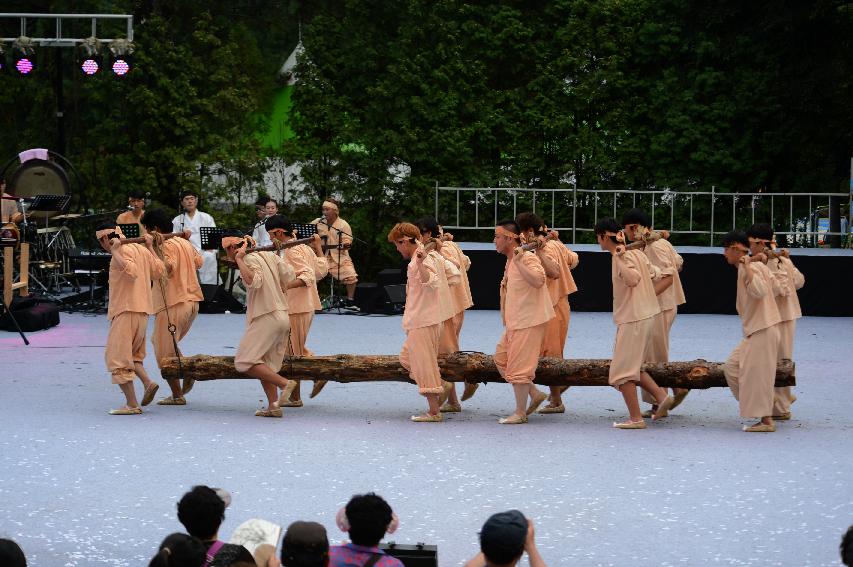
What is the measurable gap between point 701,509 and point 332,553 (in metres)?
3.33

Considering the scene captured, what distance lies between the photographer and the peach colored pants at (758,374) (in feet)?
31.5

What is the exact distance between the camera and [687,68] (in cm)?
2059

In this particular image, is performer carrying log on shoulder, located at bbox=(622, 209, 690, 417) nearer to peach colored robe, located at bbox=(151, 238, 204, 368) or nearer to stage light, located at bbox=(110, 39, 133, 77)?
peach colored robe, located at bbox=(151, 238, 204, 368)

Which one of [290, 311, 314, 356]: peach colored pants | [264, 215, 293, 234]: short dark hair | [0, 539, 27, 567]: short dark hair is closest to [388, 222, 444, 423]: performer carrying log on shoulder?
[264, 215, 293, 234]: short dark hair

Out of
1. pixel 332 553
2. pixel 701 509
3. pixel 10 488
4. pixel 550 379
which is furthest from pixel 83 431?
pixel 332 553

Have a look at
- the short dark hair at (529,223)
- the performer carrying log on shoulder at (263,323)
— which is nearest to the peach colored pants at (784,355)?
the short dark hair at (529,223)

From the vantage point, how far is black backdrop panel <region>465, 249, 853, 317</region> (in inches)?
664

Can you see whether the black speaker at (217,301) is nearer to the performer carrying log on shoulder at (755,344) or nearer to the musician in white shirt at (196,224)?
the musician in white shirt at (196,224)

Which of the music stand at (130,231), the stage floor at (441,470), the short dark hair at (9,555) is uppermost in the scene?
the music stand at (130,231)

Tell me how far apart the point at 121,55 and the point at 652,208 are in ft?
26.4

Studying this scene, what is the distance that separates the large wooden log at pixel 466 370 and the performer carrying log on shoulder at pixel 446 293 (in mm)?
195

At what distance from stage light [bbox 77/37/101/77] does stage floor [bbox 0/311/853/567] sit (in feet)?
23.8

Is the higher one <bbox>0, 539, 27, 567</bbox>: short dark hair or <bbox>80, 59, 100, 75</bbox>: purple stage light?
<bbox>80, 59, 100, 75</bbox>: purple stage light

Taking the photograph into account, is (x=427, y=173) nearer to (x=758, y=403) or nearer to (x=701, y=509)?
(x=758, y=403)
